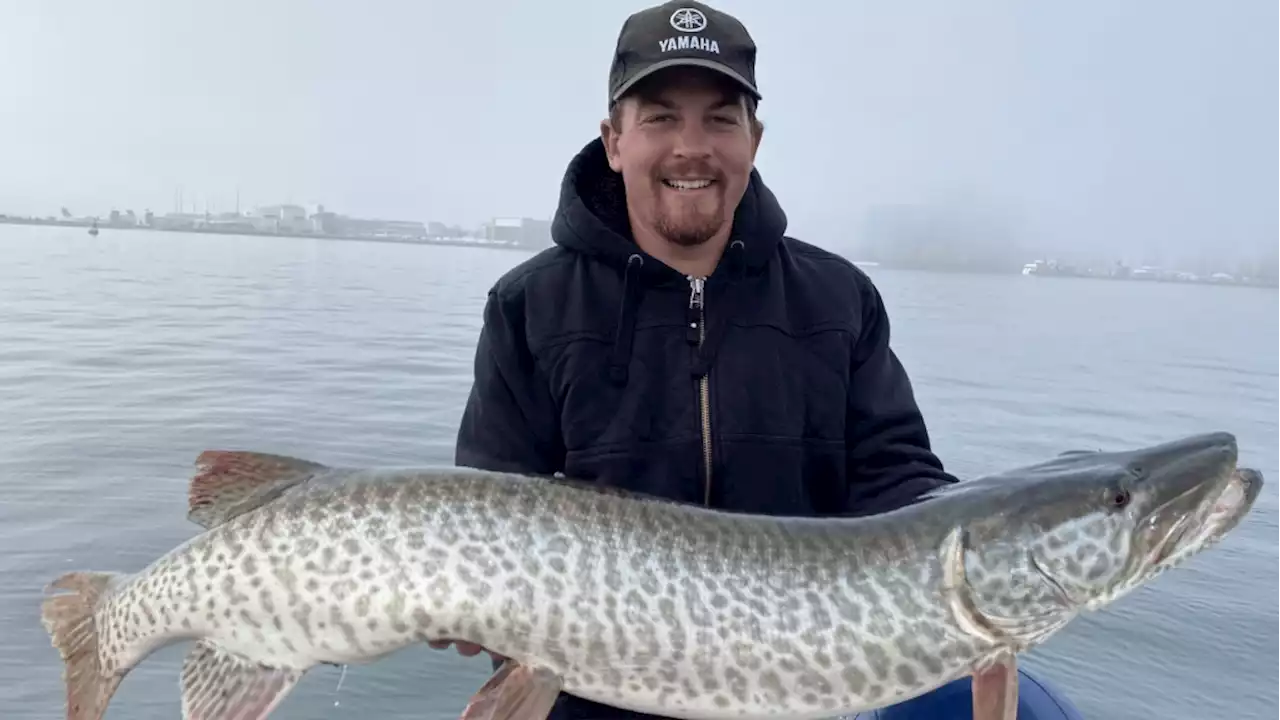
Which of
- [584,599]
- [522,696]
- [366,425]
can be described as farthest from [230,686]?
[366,425]

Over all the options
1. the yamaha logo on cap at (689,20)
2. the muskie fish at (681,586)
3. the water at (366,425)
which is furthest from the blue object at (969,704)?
the water at (366,425)

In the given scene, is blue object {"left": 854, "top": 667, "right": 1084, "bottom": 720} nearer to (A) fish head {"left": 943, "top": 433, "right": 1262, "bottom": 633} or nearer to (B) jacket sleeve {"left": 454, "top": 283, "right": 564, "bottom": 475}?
(A) fish head {"left": 943, "top": 433, "right": 1262, "bottom": 633}

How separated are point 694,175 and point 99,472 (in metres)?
6.88

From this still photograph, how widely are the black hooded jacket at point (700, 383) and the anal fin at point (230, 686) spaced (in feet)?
2.63

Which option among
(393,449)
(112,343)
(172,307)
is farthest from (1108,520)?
(172,307)

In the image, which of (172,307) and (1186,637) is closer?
(1186,637)

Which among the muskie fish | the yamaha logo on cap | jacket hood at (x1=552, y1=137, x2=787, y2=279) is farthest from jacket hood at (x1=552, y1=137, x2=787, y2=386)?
the muskie fish

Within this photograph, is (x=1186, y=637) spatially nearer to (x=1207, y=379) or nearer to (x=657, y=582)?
(x=657, y=582)

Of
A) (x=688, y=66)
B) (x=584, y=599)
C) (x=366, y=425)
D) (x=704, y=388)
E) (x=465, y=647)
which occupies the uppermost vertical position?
(x=688, y=66)

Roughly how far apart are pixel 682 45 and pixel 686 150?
31cm

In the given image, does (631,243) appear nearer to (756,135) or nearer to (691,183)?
(691,183)

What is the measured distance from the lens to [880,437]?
2.77 meters

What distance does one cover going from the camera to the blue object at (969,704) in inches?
102

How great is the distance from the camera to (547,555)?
212 centimetres
